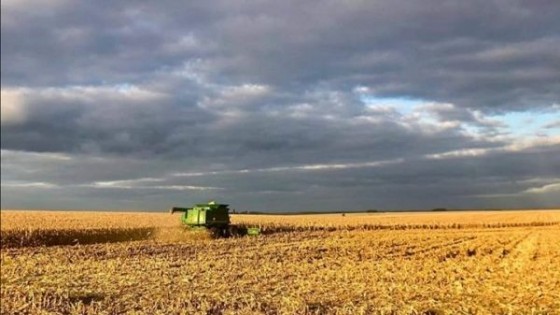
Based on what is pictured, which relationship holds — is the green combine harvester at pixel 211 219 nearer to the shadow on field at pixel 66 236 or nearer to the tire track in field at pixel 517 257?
the shadow on field at pixel 66 236

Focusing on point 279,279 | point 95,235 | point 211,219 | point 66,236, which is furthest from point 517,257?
point 95,235

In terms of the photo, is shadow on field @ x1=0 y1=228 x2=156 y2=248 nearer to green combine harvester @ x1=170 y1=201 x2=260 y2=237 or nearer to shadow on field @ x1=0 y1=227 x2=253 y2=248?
shadow on field @ x1=0 y1=227 x2=253 y2=248

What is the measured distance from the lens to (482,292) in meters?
15.6

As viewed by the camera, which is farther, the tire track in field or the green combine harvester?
the green combine harvester

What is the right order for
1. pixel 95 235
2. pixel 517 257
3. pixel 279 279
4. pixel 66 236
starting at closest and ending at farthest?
pixel 279 279 < pixel 517 257 < pixel 66 236 < pixel 95 235

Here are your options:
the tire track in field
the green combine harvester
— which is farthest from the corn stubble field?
the green combine harvester

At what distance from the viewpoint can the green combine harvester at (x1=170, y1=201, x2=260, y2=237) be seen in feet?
126

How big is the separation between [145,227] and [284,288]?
96.4 feet

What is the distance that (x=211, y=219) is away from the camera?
126 ft

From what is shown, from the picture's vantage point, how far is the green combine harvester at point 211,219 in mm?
38281

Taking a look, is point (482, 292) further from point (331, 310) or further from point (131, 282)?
point (131, 282)

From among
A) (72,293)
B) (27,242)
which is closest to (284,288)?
(72,293)

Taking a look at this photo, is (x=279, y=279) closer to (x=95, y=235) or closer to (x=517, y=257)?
(x=517, y=257)

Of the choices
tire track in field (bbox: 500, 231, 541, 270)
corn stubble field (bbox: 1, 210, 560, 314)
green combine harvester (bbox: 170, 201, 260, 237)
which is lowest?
corn stubble field (bbox: 1, 210, 560, 314)
